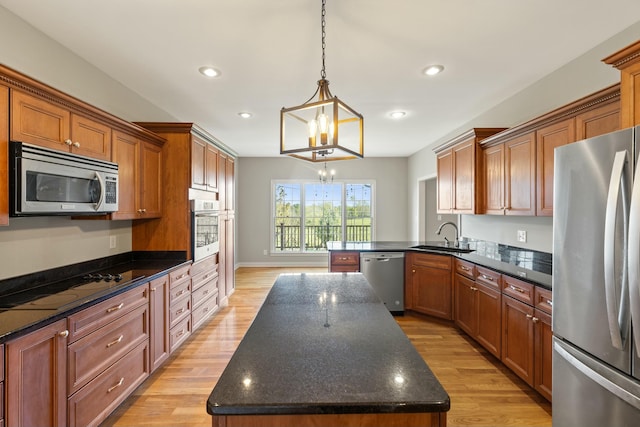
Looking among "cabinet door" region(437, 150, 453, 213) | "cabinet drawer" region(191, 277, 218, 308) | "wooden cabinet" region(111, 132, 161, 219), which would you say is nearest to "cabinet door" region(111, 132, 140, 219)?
"wooden cabinet" region(111, 132, 161, 219)

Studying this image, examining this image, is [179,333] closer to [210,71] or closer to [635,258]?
[210,71]

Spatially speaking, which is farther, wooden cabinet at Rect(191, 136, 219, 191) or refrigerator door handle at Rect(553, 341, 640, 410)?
wooden cabinet at Rect(191, 136, 219, 191)

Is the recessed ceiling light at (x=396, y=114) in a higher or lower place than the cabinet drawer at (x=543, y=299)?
higher

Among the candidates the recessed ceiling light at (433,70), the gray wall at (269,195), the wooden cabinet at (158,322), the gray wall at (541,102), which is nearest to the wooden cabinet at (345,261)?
the gray wall at (541,102)

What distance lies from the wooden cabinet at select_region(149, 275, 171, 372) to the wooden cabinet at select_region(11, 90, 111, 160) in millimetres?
1154

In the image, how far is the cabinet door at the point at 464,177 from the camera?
3.53 metres

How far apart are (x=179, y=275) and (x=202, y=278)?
2.04 ft

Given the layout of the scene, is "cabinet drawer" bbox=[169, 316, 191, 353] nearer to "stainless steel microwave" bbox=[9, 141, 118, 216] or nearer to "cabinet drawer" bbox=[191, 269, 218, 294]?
"cabinet drawer" bbox=[191, 269, 218, 294]

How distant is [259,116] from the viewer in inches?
166

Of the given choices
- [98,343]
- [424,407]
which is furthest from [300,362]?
[98,343]

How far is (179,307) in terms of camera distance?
306 cm

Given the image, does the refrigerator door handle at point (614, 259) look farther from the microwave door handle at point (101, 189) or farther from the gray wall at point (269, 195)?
the gray wall at point (269, 195)

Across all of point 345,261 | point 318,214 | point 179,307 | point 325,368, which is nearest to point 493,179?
point 345,261

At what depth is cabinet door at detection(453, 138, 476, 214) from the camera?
3531 millimetres
